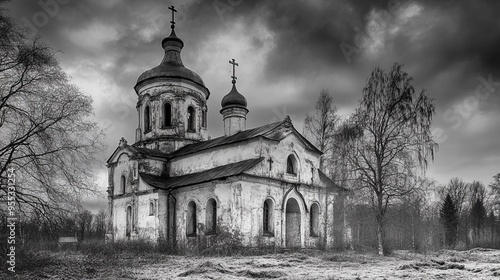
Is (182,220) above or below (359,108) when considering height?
below

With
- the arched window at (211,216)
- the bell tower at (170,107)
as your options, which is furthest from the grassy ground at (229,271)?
the bell tower at (170,107)

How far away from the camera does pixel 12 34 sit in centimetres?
1005

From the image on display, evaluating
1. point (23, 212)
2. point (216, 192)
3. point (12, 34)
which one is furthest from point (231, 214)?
point (12, 34)

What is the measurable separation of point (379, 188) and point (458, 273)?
24.4 ft

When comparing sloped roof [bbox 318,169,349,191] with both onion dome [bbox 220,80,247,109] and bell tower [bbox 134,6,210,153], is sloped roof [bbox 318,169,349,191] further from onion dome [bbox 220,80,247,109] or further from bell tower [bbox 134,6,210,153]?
bell tower [bbox 134,6,210,153]

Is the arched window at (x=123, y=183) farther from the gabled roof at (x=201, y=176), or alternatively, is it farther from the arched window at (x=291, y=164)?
the arched window at (x=291, y=164)

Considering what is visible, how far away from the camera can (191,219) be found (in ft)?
76.0

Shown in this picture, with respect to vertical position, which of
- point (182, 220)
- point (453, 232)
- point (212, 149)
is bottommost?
point (453, 232)

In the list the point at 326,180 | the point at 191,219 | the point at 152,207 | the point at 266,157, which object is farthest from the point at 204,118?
the point at 326,180

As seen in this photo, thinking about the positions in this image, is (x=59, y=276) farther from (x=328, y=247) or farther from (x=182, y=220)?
(x=328, y=247)

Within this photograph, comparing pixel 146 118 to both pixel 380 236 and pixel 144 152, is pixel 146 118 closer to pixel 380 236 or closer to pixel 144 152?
pixel 144 152

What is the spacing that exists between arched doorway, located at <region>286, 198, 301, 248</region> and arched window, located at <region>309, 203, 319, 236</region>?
52.0 inches

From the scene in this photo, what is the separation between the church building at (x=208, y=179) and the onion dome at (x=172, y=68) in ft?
0.29

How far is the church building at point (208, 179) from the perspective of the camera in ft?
68.5
